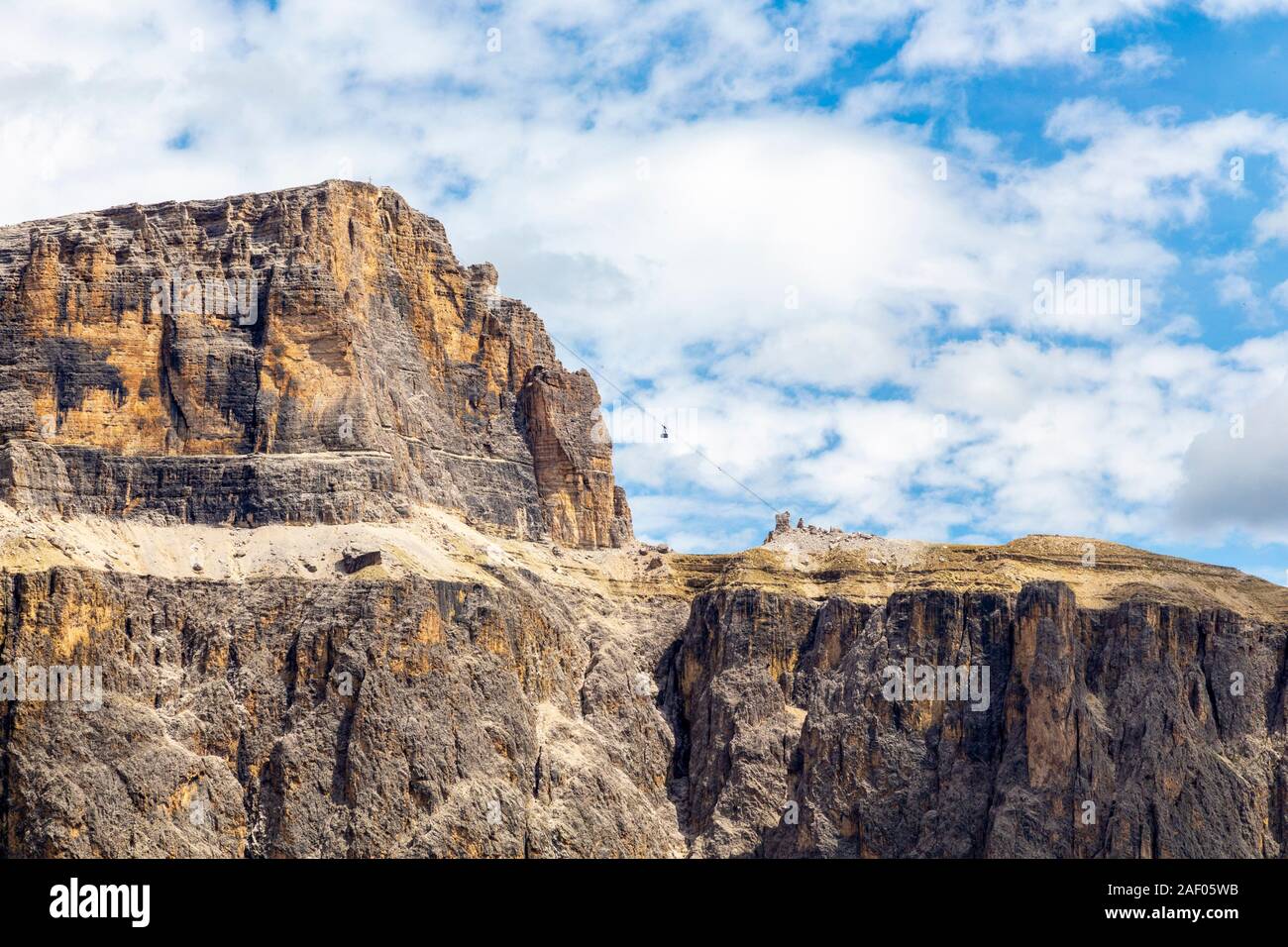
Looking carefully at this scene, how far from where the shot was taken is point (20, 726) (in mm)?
167000

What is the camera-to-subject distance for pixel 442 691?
180500 millimetres

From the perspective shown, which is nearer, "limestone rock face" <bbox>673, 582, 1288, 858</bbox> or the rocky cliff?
the rocky cliff

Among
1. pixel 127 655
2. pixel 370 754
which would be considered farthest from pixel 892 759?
pixel 127 655

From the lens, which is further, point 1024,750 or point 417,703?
point 1024,750

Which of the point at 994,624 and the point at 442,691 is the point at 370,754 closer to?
the point at 442,691

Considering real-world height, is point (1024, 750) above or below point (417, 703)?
below

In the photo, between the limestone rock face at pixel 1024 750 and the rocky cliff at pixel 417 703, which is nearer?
the rocky cliff at pixel 417 703
